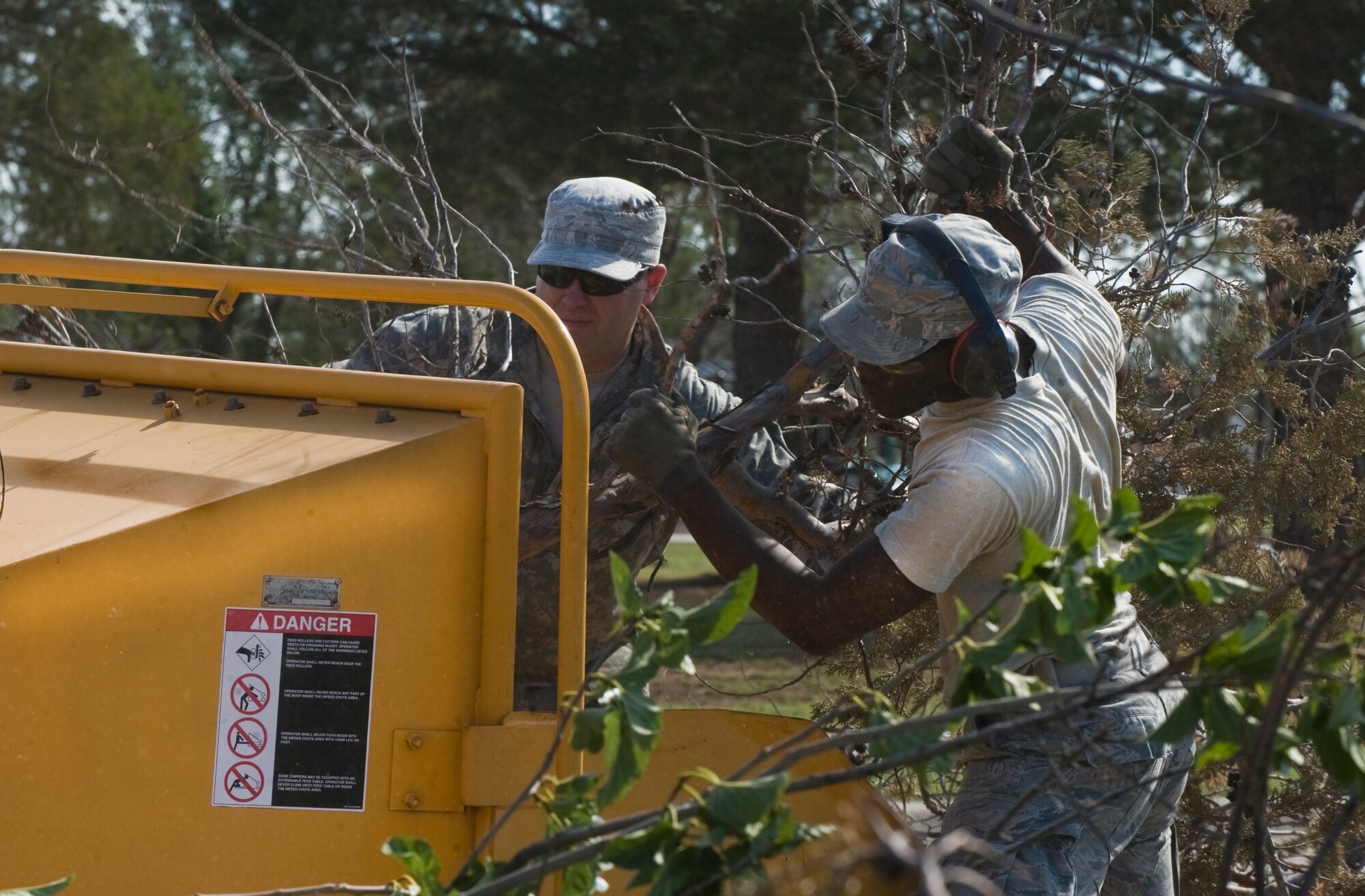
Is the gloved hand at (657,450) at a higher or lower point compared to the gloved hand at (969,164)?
lower

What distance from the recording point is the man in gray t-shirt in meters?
2.26

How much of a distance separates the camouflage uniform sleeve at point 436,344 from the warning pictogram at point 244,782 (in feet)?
5.03

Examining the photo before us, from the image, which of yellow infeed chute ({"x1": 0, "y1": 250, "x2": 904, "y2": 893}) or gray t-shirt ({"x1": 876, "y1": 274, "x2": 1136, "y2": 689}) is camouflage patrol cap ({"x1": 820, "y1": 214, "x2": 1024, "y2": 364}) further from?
yellow infeed chute ({"x1": 0, "y1": 250, "x2": 904, "y2": 893})

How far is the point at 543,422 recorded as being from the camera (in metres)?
3.27

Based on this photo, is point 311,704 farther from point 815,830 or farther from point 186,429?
point 815,830

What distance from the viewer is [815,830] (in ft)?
4.56

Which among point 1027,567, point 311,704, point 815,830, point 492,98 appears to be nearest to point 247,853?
point 311,704

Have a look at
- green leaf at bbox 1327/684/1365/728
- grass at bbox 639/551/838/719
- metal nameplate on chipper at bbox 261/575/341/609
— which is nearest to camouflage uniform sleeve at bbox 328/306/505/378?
metal nameplate on chipper at bbox 261/575/341/609

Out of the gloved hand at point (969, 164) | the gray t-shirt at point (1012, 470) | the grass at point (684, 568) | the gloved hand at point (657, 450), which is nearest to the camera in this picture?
the gray t-shirt at point (1012, 470)

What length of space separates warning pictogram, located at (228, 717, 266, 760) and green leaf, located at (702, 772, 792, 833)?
0.87 meters

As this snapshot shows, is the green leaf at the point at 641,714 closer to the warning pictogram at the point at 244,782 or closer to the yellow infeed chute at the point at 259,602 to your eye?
the yellow infeed chute at the point at 259,602

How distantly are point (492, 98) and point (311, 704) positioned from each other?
7757mm

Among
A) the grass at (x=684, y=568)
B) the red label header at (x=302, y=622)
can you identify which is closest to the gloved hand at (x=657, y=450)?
the red label header at (x=302, y=622)

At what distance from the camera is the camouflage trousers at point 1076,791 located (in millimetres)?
2277
